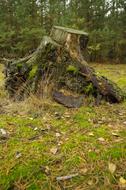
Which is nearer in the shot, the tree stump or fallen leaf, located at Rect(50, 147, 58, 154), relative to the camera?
fallen leaf, located at Rect(50, 147, 58, 154)

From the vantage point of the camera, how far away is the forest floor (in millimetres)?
2242

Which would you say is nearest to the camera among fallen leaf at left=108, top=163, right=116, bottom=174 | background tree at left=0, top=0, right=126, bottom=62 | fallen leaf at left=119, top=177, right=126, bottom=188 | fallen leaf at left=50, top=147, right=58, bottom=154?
fallen leaf at left=119, top=177, right=126, bottom=188

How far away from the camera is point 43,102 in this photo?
3.88m

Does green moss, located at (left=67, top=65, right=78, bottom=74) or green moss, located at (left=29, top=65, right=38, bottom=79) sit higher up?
green moss, located at (left=67, top=65, right=78, bottom=74)

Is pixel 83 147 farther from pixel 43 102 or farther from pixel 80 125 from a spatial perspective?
pixel 43 102

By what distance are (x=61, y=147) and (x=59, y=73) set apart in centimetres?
184

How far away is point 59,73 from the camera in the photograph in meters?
4.32

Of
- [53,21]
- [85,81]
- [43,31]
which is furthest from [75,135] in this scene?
[53,21]

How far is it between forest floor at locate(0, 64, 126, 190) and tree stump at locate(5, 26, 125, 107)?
38 centimetres

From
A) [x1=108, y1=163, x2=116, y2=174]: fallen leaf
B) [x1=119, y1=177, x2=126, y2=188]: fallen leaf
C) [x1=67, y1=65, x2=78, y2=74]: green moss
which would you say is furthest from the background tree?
[x1=119, y1=177, x2=126, y2=188]: fallen leaf

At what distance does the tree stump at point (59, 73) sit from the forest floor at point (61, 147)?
0.38 meters

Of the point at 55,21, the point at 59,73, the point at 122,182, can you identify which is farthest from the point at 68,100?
the point at 55,21

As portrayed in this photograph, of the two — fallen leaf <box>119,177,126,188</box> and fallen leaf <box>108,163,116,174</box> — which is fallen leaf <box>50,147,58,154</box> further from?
fallen leaf <box>119,177,126,188</box>

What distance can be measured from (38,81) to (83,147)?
1.87 metres
